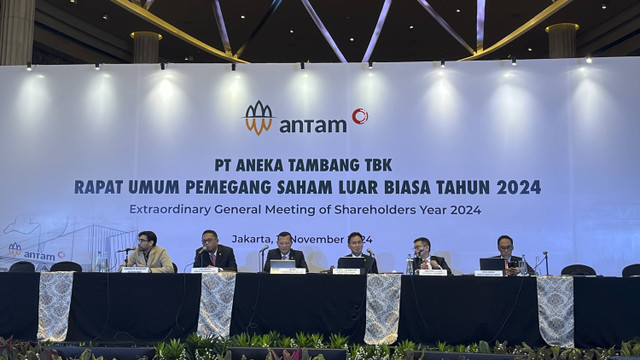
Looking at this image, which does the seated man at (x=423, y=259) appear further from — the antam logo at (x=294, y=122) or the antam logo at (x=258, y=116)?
the antam logo at (x=258, y=116)

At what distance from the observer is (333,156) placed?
765 cm

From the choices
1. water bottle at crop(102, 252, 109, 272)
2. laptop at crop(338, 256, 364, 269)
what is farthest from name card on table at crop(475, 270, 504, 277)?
water bottle at crop(102, 252, 109, 272)

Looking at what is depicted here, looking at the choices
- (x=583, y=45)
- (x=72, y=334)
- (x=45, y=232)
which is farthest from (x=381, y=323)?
(x=583, y=45)

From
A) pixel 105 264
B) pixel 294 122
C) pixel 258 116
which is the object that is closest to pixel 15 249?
pixel 105 264

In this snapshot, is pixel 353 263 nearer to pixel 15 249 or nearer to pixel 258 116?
pixel 258 116

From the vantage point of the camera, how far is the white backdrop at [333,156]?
7445 millimetres

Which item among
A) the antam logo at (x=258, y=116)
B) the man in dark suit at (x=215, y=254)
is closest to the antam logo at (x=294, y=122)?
the antam logo at (x=258, y=116)

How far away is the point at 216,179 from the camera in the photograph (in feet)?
25.1

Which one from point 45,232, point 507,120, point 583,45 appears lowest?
point 45,232

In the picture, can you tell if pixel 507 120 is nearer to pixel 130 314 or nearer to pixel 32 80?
pixel 130 314

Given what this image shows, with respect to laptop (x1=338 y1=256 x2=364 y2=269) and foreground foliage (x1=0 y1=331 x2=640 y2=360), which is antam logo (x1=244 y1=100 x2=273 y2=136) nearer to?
laptop (x1=338 y1=256 x2=364 y2=269)

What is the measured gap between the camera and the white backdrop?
7445 mm

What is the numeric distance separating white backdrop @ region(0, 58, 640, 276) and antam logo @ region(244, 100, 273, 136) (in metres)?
0.03

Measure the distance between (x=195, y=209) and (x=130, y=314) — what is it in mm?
2856
